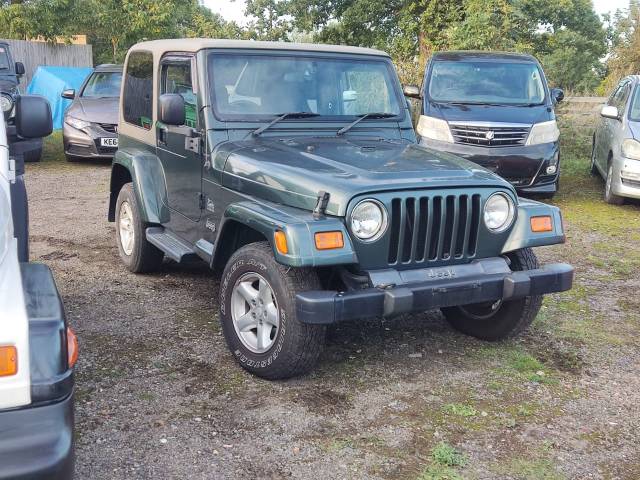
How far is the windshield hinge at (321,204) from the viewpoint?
3932 mm

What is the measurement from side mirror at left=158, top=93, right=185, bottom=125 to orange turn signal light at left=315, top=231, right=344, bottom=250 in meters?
1.69

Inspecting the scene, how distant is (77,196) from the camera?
393 inches

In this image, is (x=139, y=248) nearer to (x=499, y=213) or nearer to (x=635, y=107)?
(x=499, y=213)

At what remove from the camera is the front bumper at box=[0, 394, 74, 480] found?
7.13 feet

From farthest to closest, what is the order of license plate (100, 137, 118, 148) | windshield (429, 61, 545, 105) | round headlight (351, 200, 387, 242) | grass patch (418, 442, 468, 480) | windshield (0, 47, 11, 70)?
windshield (0, 47, 11, 70), license plate (100, 137, 118, 148), windshield (429, 61, 545, 105), round headlight (351, 200, 387, 242), grass patch (418, 442, 468, 480)

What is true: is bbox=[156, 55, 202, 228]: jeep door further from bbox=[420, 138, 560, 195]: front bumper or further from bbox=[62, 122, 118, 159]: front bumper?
bbox=[62, 122, 118, 159]: front bumper

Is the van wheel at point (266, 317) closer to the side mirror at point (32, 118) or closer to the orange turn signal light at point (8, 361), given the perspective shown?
the side mirror at point (32, 118)

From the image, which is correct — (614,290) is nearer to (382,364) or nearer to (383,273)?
(382,364)

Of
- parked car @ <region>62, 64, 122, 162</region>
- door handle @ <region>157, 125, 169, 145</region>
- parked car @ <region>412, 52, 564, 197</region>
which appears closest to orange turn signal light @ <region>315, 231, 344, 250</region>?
door handle @ <region>157, 125, 169, 145</region>

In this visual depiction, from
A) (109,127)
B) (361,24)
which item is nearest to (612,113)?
(109,127)

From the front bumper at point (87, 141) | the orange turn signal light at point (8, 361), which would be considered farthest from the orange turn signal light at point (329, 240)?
the front bumper at point (87, 141)

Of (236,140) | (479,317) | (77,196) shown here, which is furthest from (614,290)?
(77,196)

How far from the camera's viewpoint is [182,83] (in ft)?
17.3

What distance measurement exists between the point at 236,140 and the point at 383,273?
59.4 inches
